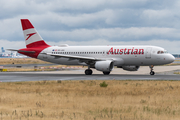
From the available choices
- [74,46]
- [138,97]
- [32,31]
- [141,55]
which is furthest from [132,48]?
[138,97]

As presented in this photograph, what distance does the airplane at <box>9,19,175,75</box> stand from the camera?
4097cm

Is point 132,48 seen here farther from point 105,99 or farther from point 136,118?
point 136,118

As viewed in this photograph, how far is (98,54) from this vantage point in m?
43.4

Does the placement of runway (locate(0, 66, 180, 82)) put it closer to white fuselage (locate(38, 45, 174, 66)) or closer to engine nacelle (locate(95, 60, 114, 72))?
engine nacelle (locate(95, 60, 114, 72))

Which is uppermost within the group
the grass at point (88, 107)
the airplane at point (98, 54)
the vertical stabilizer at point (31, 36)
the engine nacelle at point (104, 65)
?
the vertical stabilizer at point (31, 36)

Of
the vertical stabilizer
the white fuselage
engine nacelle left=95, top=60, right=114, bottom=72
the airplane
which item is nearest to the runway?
engine nacelle left=95, top=60, right=114, bottom=72

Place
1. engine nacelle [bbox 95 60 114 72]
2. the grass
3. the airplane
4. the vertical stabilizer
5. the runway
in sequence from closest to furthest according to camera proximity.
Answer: the grass, the runway, engine nacelle [bbox 95 60 114 72], the airplane, the vertical stabilizer

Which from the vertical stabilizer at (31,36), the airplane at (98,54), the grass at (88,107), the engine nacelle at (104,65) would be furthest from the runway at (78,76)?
the grass at (88,107)

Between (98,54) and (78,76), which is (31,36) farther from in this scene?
(78,76)

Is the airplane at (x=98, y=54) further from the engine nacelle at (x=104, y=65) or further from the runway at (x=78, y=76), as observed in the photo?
the runway at (x=78, y=76)

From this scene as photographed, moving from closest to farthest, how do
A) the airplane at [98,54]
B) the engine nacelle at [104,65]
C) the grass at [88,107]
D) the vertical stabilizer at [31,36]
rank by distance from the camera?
the grass at [88,107] → the engine nacelle at [104,65] → the airplane at [98,54] → the vertical stabilizer at [31,36]

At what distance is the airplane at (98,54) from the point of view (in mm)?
40969

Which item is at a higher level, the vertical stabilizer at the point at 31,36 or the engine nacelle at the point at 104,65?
the vertical stabilizer at the point at 31,36

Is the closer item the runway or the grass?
the grass
